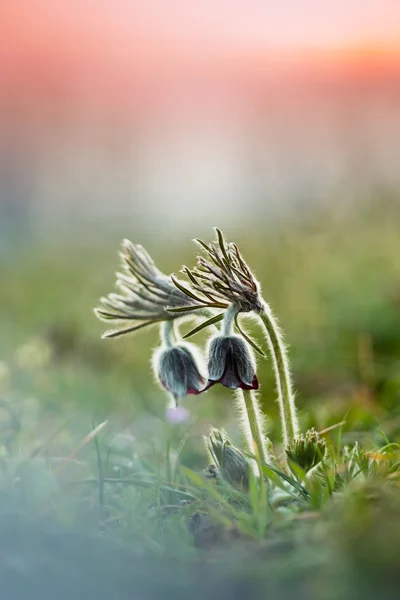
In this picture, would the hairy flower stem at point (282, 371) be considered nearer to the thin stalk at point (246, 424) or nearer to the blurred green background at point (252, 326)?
the thin stalk at point (246, 424)

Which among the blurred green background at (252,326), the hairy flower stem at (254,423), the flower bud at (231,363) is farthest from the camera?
the blurred green background at (252,326)

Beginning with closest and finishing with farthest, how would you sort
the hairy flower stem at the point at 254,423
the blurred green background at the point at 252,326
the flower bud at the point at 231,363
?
the flower bud at the point at 231,363, the hairy flower stem at the point at 254,423, the blurred green background at the point at 252,326

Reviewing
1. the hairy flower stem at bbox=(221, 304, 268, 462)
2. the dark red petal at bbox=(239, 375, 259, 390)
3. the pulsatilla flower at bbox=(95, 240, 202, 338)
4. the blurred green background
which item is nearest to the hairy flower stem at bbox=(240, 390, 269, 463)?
the hairy flower stem at bbox=(221, 304, 268, 462)

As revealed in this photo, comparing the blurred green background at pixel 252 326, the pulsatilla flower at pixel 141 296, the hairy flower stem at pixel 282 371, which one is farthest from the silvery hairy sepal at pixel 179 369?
the blurred green background at pixel 252 326

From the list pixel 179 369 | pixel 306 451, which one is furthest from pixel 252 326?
pixel 306 451

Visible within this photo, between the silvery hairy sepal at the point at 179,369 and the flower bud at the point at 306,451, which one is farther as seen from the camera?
the silvery hairy sepal at the point at 179,369
